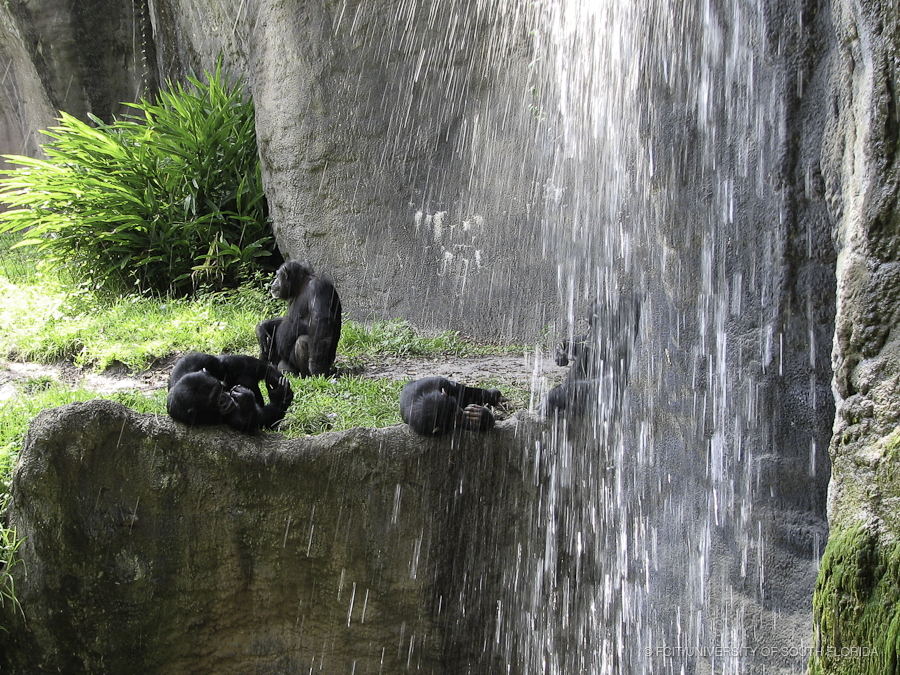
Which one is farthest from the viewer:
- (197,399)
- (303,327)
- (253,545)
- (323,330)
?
(303,327)

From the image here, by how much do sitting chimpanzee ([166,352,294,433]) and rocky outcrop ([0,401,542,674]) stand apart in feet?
0.25

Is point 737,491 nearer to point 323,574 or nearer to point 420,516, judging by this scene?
point 420,516

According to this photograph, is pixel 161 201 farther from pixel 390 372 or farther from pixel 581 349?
pixel 581 349

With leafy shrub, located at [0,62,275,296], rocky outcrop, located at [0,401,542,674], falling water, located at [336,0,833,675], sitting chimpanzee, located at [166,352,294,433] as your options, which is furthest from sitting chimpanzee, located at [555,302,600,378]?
leafy shrub, located at [0,62,275,296]

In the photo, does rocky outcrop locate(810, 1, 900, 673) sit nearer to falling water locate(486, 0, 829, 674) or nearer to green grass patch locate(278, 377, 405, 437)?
falling water locate(486, 0, 829, 674)

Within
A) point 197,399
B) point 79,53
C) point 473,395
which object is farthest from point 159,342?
point 79,53

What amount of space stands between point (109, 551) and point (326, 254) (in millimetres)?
4471

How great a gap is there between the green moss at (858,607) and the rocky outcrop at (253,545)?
1795mm

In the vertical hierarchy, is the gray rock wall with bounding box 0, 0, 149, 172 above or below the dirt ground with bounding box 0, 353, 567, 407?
above

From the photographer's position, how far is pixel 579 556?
3.96 metres

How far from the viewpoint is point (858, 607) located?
2.20m

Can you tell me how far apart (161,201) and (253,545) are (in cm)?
601

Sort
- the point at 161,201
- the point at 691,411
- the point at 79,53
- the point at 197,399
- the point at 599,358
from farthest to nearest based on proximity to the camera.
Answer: the point at 79,53
the point at 161,201
the point at 599,358
the point at 197,399
the point at 691,411

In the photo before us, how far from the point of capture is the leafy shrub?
851 centimetres
